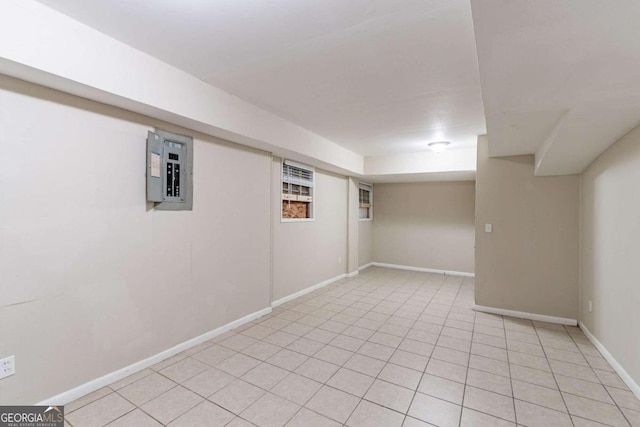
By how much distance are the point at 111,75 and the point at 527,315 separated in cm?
515

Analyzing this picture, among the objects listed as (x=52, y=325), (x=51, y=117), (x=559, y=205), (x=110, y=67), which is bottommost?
(x=52, y=325)

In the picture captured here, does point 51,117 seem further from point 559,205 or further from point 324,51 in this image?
point 559,205

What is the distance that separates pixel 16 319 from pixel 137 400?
95 cm

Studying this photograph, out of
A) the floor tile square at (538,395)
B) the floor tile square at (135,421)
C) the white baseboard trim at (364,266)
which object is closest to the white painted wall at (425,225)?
the white baseboard trim at (364,266)

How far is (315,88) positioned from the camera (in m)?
2.71

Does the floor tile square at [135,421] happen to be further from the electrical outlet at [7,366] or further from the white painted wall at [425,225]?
the white painted wall at [425,225]

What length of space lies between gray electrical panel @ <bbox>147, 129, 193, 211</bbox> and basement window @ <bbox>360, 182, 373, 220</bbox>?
466 cm

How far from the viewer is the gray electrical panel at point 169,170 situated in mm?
2500

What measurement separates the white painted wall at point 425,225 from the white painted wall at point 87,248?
4956 millimetres

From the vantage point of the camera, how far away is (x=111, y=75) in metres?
2.02

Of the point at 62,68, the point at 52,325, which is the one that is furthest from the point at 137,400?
the point at 62,68

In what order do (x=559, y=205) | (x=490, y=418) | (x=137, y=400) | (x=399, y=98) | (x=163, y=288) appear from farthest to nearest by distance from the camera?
(x=559, y=205) < (x=399, y=98) < (x=163, y=288) < (x=137, y=400) < (x=490, y=418)

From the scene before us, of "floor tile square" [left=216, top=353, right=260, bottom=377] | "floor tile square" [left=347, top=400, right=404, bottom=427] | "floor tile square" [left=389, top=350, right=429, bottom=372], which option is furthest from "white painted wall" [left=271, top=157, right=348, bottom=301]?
"floor tile square" [left=347, top=400, right=404, bottom=427]

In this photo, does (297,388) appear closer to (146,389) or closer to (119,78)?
(146,389)
